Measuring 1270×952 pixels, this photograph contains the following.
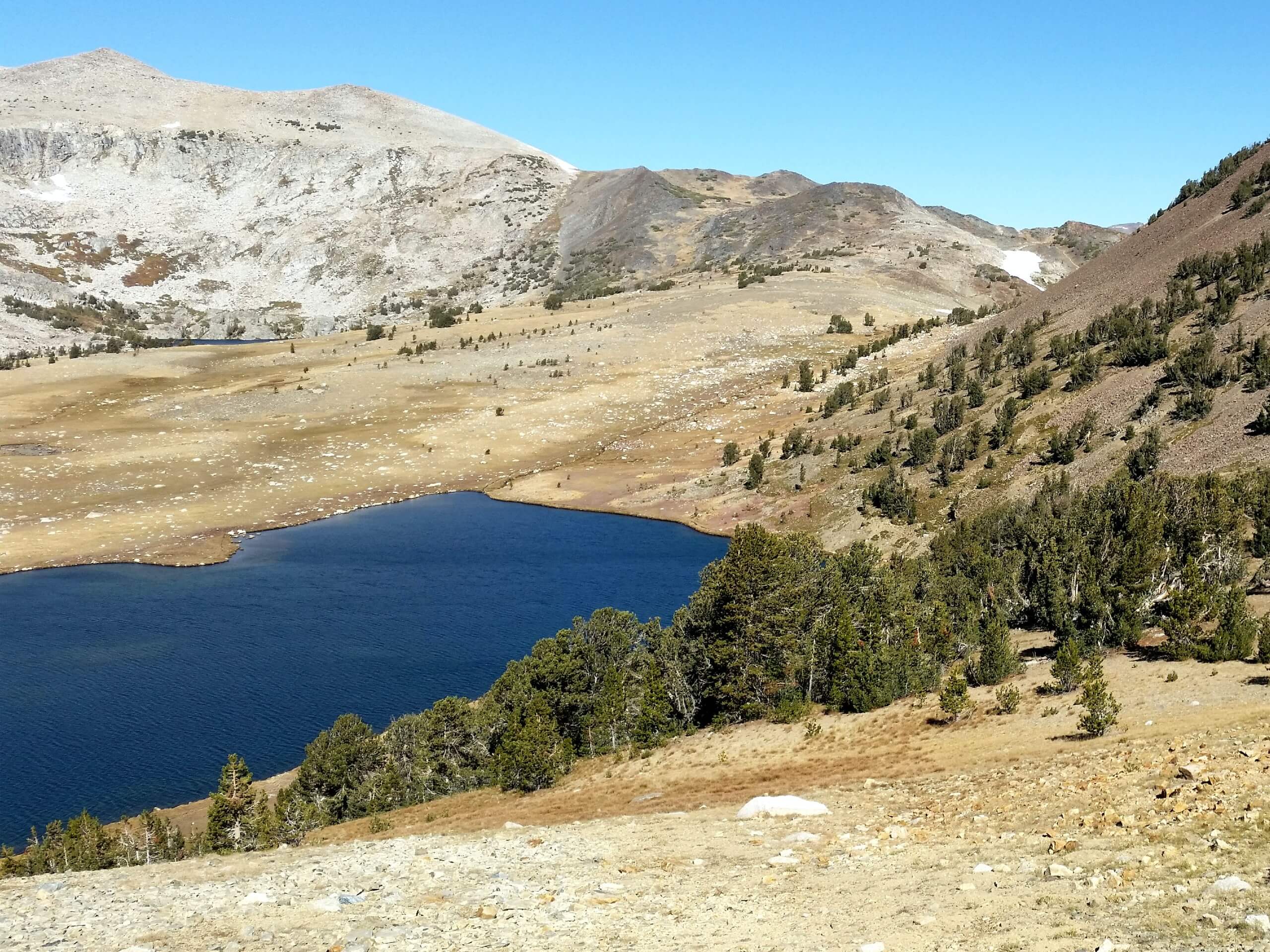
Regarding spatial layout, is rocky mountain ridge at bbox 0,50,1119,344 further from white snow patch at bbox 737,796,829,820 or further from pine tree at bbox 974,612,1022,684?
white snow patch at bbox 737,796,829,820

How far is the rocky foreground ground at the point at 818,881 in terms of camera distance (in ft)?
42.5

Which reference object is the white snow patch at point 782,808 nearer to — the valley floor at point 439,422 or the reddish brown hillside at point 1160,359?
the reddish brown hillside at point 1160,359

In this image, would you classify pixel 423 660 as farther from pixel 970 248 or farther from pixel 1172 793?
pixel 970 248

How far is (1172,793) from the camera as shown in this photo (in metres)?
16.4

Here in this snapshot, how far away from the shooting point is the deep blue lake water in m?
35.2

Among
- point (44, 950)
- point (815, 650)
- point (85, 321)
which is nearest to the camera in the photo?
point (44, 950)

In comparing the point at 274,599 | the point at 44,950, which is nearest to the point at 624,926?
the point at 44,950

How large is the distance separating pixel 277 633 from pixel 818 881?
37557 mm

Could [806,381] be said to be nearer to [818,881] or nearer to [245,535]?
[245,535]

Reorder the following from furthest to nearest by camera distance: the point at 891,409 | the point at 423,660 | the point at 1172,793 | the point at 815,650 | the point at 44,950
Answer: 1. the point at 891,409
2. the point at 423,660
3. the point at 815,650
4. the point at 1172,793
5. the point at 44,950

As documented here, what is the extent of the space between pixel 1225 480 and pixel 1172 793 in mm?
26794

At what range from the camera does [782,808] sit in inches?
832

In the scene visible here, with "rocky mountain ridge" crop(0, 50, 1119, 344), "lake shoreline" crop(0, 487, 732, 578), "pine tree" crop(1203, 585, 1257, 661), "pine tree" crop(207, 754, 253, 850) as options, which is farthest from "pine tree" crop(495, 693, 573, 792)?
"rocky mountain ridge" crop(0, 50, 1119, 344)

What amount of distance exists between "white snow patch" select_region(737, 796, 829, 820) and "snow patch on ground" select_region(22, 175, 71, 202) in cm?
21631
